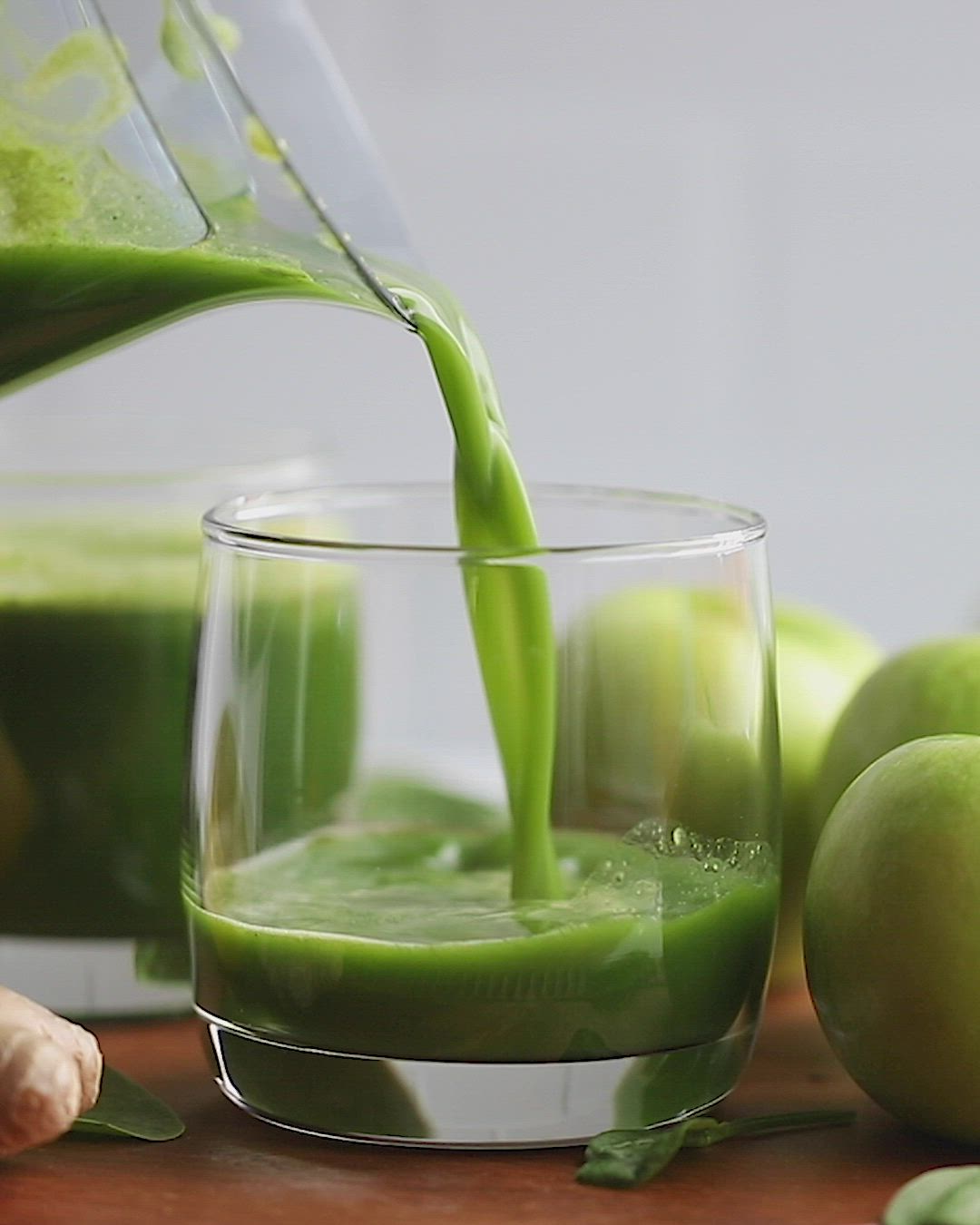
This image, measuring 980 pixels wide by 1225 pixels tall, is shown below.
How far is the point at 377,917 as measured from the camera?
0.60 metres

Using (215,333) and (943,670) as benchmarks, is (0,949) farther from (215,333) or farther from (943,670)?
(215,333)

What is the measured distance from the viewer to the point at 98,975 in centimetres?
75

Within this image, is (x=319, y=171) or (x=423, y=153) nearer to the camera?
(x=319, y=171)

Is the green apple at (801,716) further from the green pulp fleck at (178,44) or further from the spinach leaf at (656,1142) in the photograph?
the green pulp fleck at (178,44)

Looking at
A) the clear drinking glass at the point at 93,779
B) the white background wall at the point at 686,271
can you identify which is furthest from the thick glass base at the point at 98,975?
the white background wall at the point at 686,271

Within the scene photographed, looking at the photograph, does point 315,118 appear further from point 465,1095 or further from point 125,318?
point 465,1095

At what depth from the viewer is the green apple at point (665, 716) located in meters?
0.58

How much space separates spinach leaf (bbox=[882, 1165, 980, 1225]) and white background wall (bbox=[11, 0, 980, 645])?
34.4 inches

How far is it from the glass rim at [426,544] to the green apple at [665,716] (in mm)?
18

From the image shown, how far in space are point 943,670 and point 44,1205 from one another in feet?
1.19

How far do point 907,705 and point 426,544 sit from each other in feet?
0.61

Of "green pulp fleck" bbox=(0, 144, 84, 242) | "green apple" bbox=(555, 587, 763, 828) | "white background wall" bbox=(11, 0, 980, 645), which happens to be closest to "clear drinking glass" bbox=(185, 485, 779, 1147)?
"green apple" bbox=(555, 587, 763, 828)

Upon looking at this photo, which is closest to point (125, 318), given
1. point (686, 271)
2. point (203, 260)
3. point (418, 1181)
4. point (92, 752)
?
point (203, 260)

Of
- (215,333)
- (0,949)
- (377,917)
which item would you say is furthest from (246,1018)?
(215,333)
